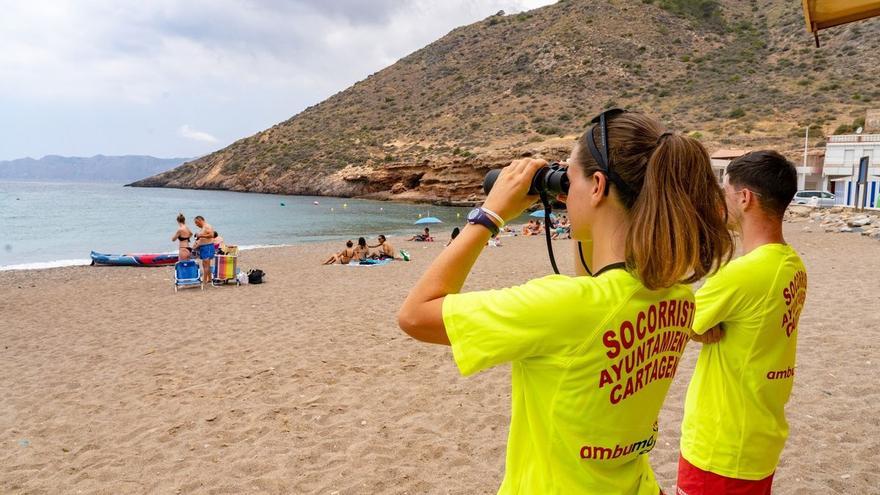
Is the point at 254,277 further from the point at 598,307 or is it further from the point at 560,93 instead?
the point at 560,93

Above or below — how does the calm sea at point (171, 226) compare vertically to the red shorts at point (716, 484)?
below

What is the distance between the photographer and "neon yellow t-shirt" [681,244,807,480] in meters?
1.91

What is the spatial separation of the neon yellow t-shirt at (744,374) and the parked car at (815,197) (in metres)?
33.5

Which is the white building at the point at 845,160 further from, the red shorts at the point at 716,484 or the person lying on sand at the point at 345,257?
the red shorts at the point at 716,484

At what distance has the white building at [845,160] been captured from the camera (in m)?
31.0

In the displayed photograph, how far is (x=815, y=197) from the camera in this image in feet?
106

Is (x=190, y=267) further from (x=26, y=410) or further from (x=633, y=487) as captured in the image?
(x=633, y=487)

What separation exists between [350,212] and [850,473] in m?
46.9

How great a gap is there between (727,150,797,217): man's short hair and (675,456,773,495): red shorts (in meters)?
0.96

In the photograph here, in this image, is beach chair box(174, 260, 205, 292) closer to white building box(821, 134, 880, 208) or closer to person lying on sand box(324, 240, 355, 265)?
person lying on sand box(324, 240, 355, 265)

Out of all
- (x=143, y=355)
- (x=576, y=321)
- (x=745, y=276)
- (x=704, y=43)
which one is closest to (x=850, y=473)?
(x=745, y=276)

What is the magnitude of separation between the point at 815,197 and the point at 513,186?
37126mm

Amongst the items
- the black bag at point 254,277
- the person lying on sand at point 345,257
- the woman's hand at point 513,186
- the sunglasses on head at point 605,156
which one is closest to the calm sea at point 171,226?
the person lying on sand at point 345,257

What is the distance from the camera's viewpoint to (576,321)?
1192 mm
